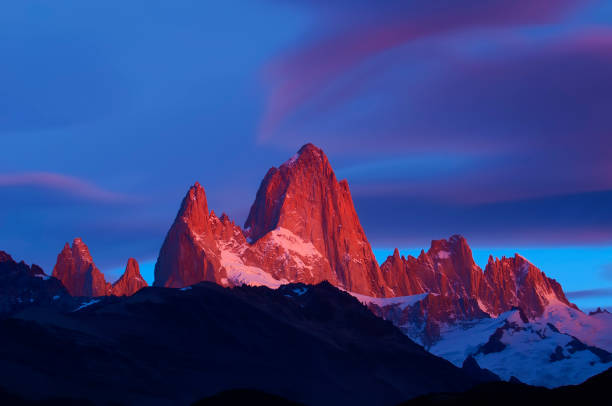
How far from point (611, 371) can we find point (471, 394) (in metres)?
14.2

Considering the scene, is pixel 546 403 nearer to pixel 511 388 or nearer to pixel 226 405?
pixel 511 388

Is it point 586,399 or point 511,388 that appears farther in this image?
point 511,388

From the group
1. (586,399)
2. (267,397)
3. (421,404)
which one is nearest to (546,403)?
(586,399)

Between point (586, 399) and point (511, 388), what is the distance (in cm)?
1761

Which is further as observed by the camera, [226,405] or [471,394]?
[226,405]

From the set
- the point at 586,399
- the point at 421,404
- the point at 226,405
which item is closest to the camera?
the point at 586,399

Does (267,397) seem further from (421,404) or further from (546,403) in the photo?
(546,403)

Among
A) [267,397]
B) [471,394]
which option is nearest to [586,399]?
[471,394]

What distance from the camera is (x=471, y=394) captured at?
105125 mm

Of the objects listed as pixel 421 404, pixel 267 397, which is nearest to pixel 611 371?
pixel 421 404

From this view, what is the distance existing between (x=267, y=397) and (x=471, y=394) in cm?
2372

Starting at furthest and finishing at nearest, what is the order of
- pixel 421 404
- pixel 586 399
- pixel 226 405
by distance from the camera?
pixel 226 405 < pixel 421 404 < pixel 586 399

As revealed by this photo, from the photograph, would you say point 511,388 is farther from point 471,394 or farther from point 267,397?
point 267,397

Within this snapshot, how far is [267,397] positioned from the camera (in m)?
116
